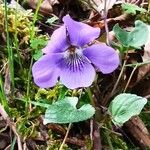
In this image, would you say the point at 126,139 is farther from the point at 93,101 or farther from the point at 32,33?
the point at 32,33

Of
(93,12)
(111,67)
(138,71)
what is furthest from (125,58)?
(93,12)

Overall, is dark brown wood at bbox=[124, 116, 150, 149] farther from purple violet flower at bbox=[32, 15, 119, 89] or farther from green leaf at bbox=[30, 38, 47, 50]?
green leaf at bbox=[30, 38, 47, 50]

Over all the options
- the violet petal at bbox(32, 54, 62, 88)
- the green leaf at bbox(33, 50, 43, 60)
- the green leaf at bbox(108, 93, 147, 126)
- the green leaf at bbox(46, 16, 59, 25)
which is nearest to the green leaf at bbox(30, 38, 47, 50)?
the green leaf at bbox(33, 50, 43, 60)

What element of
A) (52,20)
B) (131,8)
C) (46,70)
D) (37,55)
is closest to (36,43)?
(37,55)


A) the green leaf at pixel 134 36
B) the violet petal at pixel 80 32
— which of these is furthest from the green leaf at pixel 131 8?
the violet petal at pixel 80 32

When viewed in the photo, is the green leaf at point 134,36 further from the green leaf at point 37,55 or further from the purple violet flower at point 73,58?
the green leaf at point 37,55

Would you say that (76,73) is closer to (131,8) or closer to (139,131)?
(139,131)
